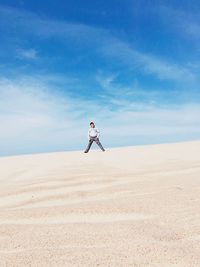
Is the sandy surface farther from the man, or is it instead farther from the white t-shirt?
the white t-shirt

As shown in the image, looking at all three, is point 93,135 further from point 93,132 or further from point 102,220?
point 102,220

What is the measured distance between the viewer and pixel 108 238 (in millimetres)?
3199

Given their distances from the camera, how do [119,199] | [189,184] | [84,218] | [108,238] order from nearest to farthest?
1. [108,238]
2. [84,218]
3. [119,199]
4. [189,184]

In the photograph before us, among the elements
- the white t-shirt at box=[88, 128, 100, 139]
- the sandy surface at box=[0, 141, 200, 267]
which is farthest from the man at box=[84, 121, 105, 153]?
the sandy surface at box=[0, 141, 200, 267]

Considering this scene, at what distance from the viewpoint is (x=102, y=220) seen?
394 centimetres

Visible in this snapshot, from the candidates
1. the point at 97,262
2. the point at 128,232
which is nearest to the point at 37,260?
the point at 97,262

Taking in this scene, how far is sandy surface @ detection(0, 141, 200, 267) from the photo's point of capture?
2.77 meters

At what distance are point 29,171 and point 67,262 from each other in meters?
5.76

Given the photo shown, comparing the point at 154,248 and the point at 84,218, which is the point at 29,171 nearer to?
the point at 84,218

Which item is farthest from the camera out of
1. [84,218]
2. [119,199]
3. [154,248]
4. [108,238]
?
[119,199]

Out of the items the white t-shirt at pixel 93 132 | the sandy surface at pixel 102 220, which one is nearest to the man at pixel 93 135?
the white t-shirt at pixel 93 132

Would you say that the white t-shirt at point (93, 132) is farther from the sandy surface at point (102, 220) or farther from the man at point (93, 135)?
the sandy surface at point (102, 220)

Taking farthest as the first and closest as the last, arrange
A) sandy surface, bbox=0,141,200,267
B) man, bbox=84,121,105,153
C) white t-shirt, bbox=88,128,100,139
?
1. white t-shirt, bbox=88,128,100,139
2. man, bbox=84,121,105,153
3. sandy surface, bbox=0,141,200,267

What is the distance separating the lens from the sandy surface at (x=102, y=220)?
2.77 metres
